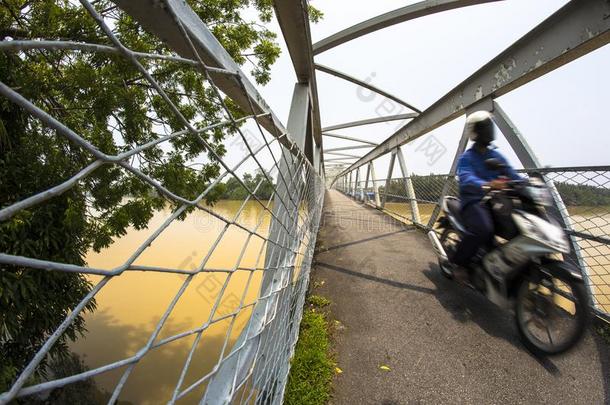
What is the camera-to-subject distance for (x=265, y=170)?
57.2 inches

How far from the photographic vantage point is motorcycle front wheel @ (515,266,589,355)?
5.70 ft

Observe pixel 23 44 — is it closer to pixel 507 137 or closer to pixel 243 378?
pixel 243 378

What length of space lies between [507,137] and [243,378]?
3.61m

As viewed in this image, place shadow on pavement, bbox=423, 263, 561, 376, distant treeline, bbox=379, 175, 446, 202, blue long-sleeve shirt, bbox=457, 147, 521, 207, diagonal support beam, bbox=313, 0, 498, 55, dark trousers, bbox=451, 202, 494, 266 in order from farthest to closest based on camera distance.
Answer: distant treeline, bbox=379, 175, 446, 202 → diagonal support beam, bbox=313, 0, 498, 55 → blue long-sleeve shirt, bbox=457, 147, 521, 207 → dark trousers, bbox=451, 202, 494, 266 → shadow on pavement, bbox=423, 263, 561, 376

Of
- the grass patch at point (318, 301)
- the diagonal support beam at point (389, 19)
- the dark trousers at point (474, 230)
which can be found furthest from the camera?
the diagonal support beam at point (389, 19)

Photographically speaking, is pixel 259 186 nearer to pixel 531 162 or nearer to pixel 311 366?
pixel 311 366

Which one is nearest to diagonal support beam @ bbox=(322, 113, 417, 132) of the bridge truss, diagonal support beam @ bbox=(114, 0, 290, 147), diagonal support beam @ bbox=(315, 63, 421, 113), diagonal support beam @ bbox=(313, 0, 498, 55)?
diagonal support beam @ bbox=(315, 63, 421, 113)

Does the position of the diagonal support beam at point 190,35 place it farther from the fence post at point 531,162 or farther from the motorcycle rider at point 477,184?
the fence post at point 531,162

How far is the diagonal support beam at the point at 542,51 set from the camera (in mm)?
2293

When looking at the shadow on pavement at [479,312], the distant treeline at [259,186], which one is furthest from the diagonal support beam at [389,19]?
the shadow on pavement at [479,312]

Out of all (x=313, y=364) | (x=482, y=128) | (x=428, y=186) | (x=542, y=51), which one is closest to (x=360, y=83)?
(x=428, y=186)

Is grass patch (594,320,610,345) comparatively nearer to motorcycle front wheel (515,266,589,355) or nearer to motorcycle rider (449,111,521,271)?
motorcycle front wheel (515,266,589,355)

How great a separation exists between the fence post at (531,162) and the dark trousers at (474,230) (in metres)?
0.87

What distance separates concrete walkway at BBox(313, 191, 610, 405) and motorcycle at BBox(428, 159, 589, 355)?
21 centimetres
